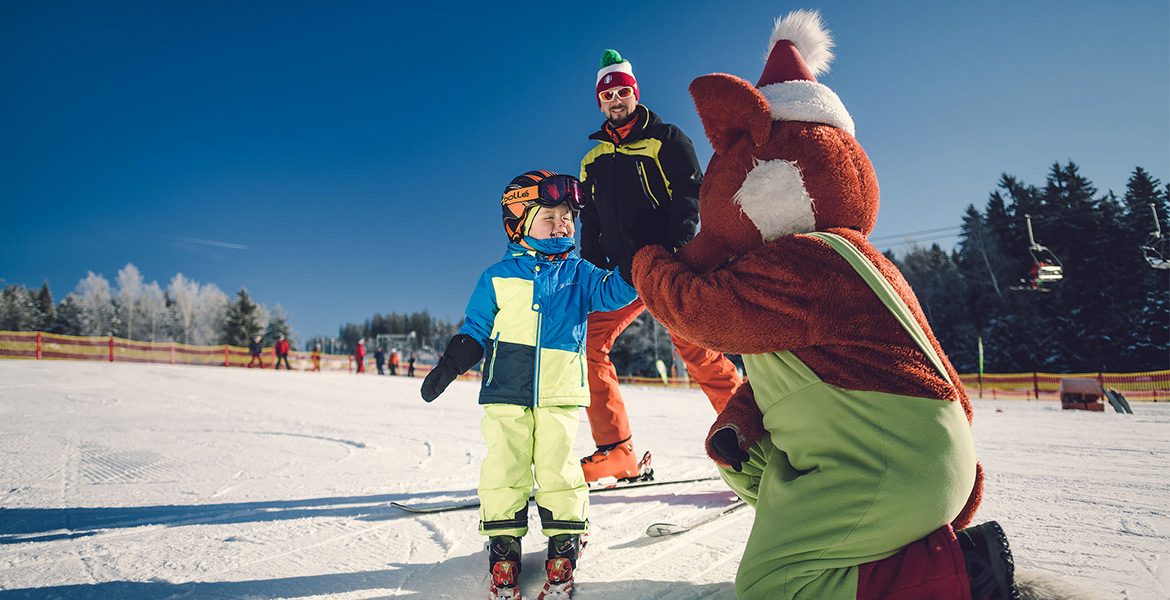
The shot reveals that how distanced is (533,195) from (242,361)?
30273 mm

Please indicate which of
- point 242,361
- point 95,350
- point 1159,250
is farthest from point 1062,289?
point 95,350

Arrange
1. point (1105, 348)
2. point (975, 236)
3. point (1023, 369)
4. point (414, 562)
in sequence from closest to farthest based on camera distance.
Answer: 1. point (414, 562)
2. point (1105, 348)
3. point (1023, 369)
4. point (975, 236)

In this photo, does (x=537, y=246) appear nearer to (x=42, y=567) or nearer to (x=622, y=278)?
(x=622, y=278)

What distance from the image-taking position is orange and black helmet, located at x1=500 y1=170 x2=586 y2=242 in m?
1.85

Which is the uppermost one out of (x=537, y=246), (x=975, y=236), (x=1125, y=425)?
(x=975, y=236)

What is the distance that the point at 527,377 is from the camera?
65.9 inches

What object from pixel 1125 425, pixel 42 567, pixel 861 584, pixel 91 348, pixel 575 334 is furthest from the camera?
pixel 91 348

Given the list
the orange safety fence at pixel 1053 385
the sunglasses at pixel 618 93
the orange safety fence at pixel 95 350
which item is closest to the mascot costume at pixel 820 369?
the sunglasses at pixel 618 93

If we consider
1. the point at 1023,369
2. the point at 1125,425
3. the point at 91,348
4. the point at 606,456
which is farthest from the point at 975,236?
the point at 91,348

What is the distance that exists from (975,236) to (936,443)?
121 feet

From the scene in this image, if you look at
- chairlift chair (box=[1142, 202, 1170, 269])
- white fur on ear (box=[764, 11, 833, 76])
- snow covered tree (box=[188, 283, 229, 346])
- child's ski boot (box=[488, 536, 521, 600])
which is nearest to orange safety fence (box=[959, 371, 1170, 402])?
chairlift chair (box=[1142, 202, 1170, 269])

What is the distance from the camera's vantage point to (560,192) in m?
1.85

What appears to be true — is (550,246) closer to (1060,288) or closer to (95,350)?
(95,350)

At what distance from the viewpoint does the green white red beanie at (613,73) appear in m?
2.35
